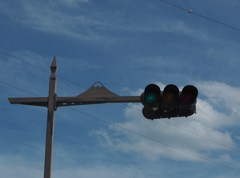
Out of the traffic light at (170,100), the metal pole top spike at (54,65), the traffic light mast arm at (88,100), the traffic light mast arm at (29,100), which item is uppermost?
the metal pole top spike at (54,65)

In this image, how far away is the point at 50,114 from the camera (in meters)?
13.0

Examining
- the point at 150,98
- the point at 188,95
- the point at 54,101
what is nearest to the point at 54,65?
the point at 54,101

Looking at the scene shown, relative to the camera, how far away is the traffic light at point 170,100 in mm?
10695

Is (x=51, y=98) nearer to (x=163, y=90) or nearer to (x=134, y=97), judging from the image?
(x=134, y=97)

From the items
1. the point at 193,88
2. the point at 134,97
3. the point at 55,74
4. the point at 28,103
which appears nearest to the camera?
the point at 193,88

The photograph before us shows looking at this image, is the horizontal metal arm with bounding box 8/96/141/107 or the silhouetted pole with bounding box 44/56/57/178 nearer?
the horizontal metal arm with bounding box 8/96/141/107

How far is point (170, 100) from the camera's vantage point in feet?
35.1

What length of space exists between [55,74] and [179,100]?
4080 millimetres

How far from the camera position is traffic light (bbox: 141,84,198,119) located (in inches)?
421

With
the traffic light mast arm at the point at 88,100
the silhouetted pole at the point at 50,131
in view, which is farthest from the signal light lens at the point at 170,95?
the silhouetted pole at the point at 50,131

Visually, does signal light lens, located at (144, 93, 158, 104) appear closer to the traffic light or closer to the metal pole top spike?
the traffic light

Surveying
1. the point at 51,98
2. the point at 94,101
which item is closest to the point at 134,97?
the point at 94,101

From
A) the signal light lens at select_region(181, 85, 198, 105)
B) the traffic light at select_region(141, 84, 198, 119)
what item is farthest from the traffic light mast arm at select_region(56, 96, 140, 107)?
the signal light lens at select_region(181, 85, 198, 105)

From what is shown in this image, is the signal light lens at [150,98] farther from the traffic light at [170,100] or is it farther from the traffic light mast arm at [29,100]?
the traffic light mast arm at [29,100]
